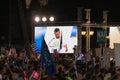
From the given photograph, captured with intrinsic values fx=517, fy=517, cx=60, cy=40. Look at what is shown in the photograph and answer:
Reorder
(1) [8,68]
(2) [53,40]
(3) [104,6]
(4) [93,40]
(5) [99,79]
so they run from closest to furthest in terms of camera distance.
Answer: (5) [99,79], (1) [8,68], (2) [53,40], (3) [104,6], (4) [93,40]

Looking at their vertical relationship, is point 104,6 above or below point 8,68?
above

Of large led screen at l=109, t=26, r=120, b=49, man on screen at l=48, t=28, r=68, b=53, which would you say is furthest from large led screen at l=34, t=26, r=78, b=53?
large led screen at l=109, t=26, r=120, b=49

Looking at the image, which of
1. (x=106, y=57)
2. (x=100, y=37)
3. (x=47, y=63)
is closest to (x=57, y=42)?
(x=100, y=37)

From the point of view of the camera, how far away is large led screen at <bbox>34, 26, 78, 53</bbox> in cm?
3061

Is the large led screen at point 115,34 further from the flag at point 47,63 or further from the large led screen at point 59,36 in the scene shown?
the flag at point 47,63

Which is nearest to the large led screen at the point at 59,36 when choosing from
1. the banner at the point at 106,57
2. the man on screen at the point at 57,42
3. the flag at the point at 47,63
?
the man on screen at the point at 57,42

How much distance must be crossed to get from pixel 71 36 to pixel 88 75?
54.8 feet

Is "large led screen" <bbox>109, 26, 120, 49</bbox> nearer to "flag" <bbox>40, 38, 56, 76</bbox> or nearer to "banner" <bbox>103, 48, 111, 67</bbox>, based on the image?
"banner" <bbox>103, 48, 111, 67</bbox>

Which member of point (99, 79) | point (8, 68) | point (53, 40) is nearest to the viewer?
point (99, 79)

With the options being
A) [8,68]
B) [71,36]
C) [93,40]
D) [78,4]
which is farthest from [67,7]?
[8,68]

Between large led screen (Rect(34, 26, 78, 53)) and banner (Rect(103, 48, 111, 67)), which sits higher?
large led screen (Rect(34, 26, 78, 53))

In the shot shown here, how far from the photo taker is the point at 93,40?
46031mm

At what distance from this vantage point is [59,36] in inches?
1219

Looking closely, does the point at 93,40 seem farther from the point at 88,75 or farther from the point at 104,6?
the point at 88,75
